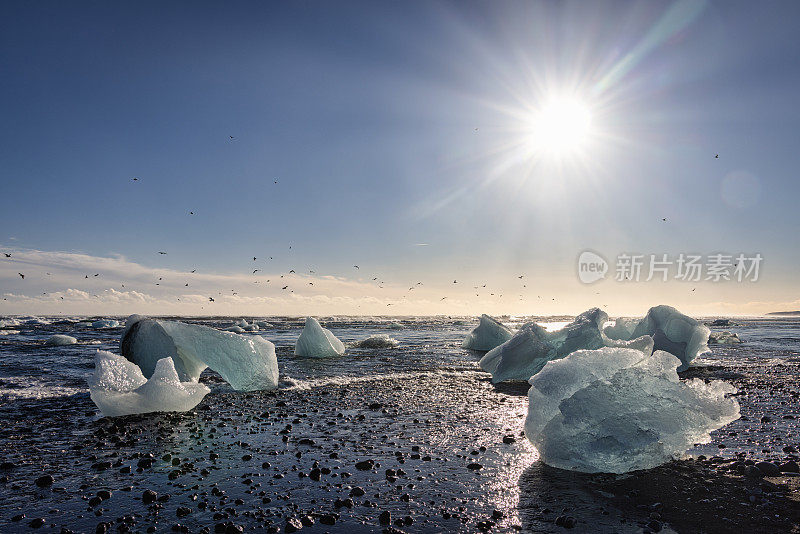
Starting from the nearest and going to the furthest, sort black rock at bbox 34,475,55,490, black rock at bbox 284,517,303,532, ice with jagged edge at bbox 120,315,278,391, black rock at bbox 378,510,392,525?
black rock at bbox 284,517,303,532 < black rock at bbox 378,510,392,525 < black rock at bbox 34,475,55,490 < ice with jagged edge at bbox 120,315,278,391

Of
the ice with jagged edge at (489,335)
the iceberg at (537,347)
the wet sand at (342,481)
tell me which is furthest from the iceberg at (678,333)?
the ice with jagged edge at (489,335)

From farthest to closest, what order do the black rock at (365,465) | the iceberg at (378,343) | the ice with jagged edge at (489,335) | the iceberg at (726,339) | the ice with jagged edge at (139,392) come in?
the iceberg at (726,339) → the iceberg at (378,343) → the ice with jagged edge at (489,335) → the ice with jagged edge at (139,392) → the black rock at (365,465)

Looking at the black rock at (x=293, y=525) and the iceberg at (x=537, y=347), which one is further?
the iceberg at (x=537, y=347)

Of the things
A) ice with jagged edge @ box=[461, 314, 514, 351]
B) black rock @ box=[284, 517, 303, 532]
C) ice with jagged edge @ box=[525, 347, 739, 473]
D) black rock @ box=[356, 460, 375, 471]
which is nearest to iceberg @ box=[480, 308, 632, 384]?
ice with jagged edge @ box=[525, 347, 739, 473]

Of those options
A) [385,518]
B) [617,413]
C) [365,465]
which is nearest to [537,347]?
[617,413]

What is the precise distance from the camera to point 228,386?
12.0 m

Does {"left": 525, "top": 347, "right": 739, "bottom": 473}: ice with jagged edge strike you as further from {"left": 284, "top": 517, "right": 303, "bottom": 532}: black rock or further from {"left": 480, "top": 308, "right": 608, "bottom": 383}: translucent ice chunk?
{"left": 480, "top": 308, "right": 608, "bottom": 383}: translucent ice chunk

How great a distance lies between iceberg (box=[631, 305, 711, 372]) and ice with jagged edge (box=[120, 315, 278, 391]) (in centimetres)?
1221

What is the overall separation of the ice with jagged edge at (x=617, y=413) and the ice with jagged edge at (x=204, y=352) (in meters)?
7.37

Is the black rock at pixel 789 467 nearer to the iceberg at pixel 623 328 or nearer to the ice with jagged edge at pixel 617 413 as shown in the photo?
the ice with jagged edge at pixel 617 413

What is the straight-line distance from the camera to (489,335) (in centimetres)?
2375

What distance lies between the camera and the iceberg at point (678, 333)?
14.8m

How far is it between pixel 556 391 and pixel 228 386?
9189 mm

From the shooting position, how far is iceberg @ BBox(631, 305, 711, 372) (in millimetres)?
14758
